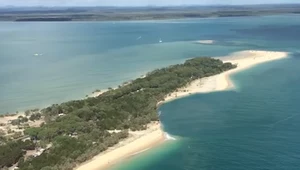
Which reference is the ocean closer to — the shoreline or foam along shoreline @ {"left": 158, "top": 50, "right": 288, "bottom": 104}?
the shoreline

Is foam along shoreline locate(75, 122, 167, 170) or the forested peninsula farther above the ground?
the forested peninsula

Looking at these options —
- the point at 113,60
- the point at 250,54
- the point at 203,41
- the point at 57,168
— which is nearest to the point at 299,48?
the point at 250,54

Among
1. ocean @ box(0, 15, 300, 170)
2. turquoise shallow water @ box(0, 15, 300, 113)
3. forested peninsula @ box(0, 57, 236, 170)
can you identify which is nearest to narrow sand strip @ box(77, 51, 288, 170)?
forested peninsula @ box(0, 57, 236, 170)

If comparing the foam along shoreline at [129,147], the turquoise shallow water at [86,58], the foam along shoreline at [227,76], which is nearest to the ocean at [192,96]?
the turquoise shallow water at [86,58]

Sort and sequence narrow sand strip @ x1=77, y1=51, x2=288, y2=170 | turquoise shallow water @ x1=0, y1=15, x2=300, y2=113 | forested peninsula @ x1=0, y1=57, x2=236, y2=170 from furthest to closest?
turquoise shallow water @ x1=0, y1=15, x2=300, y2=113, narrow sand strip @ x1=77, y1=51, x2=288, y2=170, forested peninsula @ x1=0, y1=57, x2=236, y2=170

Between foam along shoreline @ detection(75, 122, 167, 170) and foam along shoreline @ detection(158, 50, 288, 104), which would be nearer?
foam along shoreline @ detection(75, 122, 167, 170)

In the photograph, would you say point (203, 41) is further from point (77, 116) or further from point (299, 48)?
point (77, 116)

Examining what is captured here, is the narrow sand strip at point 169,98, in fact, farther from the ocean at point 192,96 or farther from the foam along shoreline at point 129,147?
the ocean at point 192,96
